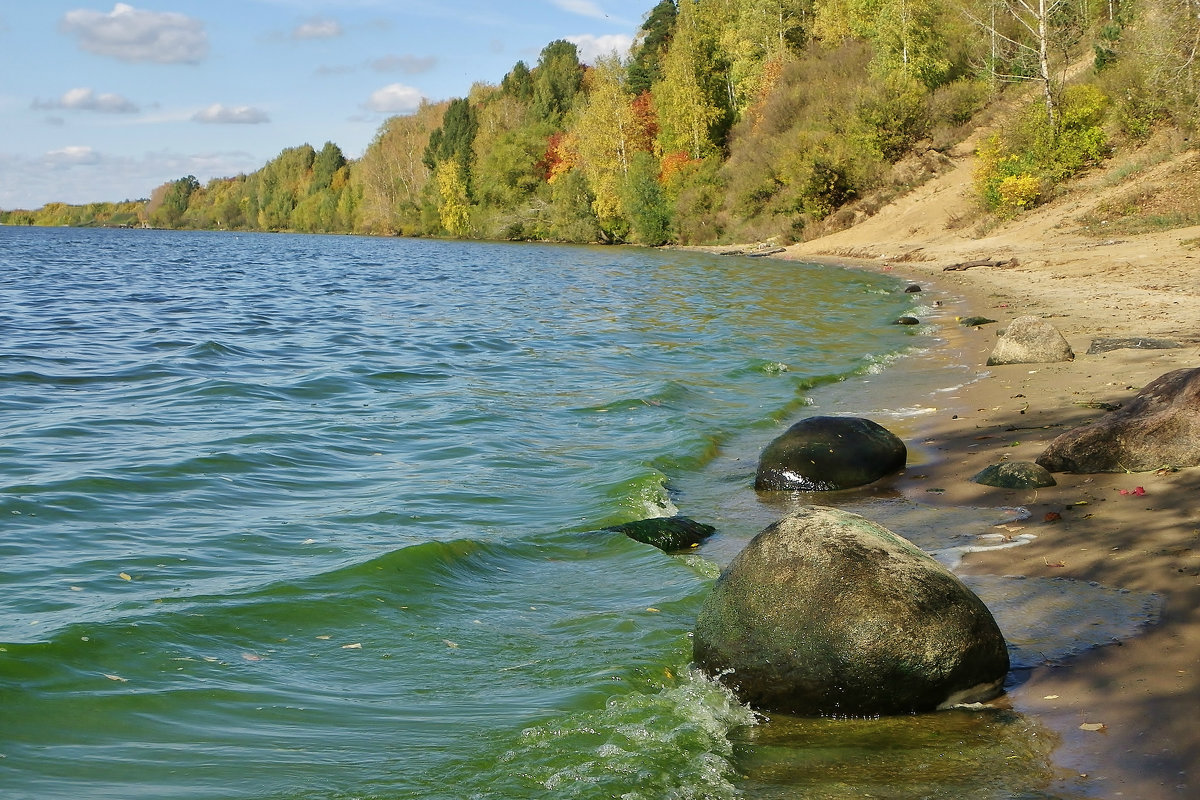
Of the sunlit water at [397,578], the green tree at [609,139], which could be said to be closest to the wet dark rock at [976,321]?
the sunlit water at [397,578]

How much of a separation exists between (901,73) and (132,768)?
4853cm

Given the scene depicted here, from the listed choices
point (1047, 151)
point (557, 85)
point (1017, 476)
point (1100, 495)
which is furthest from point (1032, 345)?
point (557, 85)

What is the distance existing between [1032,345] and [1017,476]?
20.1ft

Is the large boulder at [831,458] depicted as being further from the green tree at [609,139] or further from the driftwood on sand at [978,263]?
the green tree at [609,139]

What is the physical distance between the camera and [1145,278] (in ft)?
66.3

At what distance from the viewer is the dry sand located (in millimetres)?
4375

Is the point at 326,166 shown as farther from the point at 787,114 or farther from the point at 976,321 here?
the point at 976,321

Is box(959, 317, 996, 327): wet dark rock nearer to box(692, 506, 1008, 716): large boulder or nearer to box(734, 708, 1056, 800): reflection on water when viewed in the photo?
box(692, 506, 1008, 716): large boulder

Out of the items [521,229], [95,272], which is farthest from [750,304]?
[521,229]

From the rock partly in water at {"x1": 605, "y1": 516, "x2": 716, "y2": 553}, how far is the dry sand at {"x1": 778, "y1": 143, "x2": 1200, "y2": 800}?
1.93m

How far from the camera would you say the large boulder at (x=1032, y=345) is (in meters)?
13.6

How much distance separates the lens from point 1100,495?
24.9 feet

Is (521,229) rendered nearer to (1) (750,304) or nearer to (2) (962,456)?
(1) (750,304)

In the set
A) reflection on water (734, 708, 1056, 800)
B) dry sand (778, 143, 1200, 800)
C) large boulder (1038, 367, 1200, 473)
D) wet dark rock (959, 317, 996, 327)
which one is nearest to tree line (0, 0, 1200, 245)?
dry sand (778, 143, 1200, 800)
